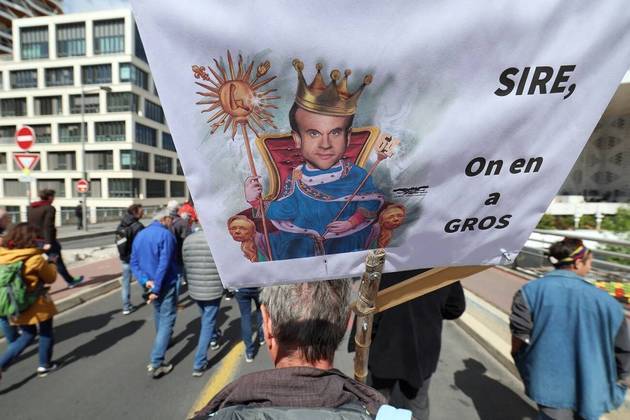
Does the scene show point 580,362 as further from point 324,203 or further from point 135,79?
point 135,79

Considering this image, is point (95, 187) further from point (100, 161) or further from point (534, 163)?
point (534, 163)

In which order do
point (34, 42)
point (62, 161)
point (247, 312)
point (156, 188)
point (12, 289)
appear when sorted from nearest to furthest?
point (12, 289)
point (247, 312)
point (62, 161)
point (34, 42)
point (156, 188)

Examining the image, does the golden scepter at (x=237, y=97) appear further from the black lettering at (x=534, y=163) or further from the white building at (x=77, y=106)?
the white building at (x=77, y=106)

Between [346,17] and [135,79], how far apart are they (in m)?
44.7

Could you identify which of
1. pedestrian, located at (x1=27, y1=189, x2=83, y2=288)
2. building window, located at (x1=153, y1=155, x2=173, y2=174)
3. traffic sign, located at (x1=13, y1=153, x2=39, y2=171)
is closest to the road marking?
pedestrian, located at (x1=27, y1=189, x2=83, y2=288)

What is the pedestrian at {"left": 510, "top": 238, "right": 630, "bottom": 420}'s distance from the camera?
2.10 meters

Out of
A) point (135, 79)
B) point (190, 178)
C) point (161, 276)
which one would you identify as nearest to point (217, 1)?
point (190, 178)

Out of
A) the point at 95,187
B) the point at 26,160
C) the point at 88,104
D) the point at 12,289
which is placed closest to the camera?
the point at 12,289

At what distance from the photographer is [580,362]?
84.1 inches

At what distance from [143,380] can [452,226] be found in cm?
415

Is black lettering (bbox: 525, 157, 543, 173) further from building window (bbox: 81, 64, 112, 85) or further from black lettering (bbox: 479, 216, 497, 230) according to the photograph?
building window (bbox: 81, 64, 112, 85)

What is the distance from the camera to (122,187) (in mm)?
37250

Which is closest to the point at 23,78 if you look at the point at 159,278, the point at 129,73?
the point at 129,73

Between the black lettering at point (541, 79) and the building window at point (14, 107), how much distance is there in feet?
173
